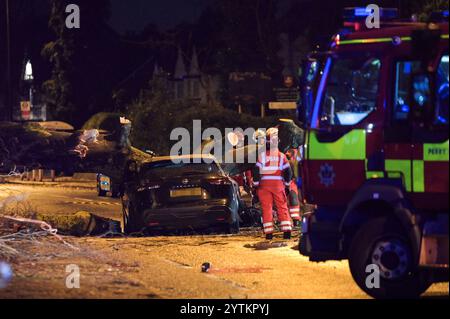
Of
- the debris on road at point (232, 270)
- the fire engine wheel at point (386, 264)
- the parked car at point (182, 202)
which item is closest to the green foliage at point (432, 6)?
the parked car at point (182, 202)

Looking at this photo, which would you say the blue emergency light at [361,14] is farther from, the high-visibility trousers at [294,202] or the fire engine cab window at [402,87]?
the high-visibility trousers at [294,202]

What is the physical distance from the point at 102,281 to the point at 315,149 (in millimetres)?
2617

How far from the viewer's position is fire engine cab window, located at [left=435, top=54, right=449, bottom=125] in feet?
30.2

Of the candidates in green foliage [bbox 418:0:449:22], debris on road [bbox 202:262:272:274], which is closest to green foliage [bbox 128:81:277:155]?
green foliage [bbox 418:0:449:22]

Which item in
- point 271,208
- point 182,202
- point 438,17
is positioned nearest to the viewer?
point 438,17

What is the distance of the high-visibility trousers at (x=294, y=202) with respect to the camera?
1559 centimetres

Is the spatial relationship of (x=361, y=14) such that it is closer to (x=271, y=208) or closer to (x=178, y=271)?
(x=178, y=271)

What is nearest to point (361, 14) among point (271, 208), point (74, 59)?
point (271, 208)

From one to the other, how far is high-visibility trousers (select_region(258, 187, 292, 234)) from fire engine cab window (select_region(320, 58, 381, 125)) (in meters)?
4.44

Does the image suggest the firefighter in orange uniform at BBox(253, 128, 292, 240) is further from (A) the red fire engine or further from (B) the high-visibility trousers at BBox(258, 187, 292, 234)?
(A) the red fire engine

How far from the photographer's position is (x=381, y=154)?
9.64 meters

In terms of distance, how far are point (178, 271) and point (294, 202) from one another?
14.7 feet
